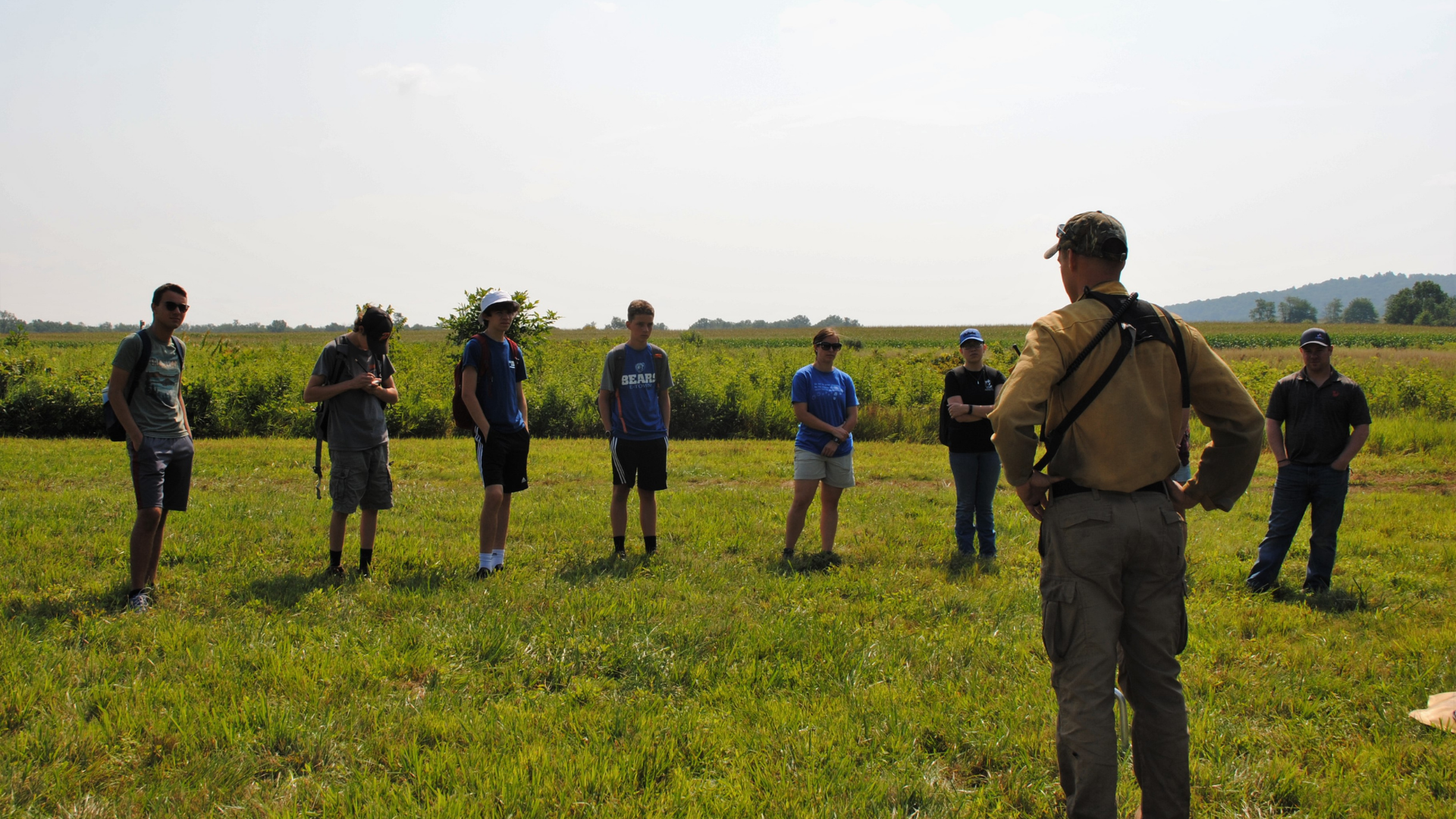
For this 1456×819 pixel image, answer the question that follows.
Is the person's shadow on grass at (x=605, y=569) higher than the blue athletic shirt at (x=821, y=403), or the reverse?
the blue athletic shirt at (x=821, y=403)

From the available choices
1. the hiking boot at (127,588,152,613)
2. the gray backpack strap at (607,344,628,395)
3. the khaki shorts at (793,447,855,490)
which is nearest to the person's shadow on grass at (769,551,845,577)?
the khaki shorts at (793,447,855,490)

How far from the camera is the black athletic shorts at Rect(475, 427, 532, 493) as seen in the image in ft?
20.6

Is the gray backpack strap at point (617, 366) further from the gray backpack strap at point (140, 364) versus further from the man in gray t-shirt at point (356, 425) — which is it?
the gray backpack strap at point (140, 364)

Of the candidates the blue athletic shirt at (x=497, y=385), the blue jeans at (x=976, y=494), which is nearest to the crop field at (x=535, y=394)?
the blue jeans at (x=976, y=494)

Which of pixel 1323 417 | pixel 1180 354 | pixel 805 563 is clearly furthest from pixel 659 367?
pixel 1323 417

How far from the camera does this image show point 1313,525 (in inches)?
249

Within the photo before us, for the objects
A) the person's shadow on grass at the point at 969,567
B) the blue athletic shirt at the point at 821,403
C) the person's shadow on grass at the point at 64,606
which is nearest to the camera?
the person's shadow on grass at the point at 64,606

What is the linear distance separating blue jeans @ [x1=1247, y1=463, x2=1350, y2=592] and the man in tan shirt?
4.33 m

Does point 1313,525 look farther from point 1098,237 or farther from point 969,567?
point 1098,237

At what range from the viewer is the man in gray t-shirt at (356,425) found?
233 inches

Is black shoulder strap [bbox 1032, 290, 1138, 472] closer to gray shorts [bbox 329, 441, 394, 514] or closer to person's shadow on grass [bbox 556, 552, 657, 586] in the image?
person's shadow on grass [bbox 556, 552, 657, 586]

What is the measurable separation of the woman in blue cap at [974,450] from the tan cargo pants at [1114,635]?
4.25 metres

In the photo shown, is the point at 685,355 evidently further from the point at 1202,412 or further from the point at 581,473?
the point at 1202,412

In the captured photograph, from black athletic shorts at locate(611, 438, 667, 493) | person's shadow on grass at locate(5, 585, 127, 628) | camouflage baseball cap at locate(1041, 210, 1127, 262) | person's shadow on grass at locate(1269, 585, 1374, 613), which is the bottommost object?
person's shadow on grass at locate(1269, 585, 1374, 613)
